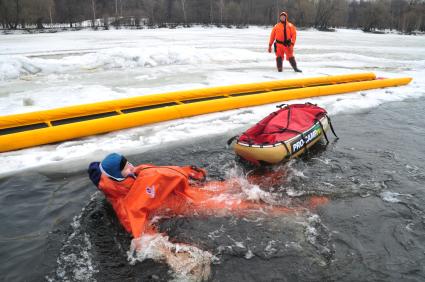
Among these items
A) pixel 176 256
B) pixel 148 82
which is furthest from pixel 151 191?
pixel 148 82

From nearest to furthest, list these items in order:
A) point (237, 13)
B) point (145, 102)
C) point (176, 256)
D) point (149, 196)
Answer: point (176, 256) → point (149, 196) → point (145, 102) → point (237, 13)

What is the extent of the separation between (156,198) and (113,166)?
48cm

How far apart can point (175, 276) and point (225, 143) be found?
9.12 ft

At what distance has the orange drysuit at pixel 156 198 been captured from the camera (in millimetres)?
3003

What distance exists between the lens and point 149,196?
9.89 ft

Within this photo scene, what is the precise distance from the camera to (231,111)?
658 cm

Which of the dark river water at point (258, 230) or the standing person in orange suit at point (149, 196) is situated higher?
the standing person in orange suit at point (149, 196)

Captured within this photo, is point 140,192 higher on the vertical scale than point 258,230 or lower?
higher

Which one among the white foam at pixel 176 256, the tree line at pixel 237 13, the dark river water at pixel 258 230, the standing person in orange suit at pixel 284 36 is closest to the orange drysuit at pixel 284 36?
the standing person in orange suit at pixel 284 36

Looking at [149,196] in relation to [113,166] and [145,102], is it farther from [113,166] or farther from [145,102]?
[145,102]

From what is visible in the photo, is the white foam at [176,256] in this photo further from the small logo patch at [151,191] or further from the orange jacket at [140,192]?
the small logo patch at [151,191]

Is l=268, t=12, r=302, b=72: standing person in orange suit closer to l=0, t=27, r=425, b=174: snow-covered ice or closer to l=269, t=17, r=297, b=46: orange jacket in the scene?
l=269, t=17, r=297, b=46: orange jacket

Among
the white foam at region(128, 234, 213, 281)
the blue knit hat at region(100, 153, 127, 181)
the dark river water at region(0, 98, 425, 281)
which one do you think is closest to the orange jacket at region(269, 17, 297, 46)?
the dark river water at region(0, 98, 425, 281)

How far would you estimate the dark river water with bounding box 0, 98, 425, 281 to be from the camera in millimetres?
2770
